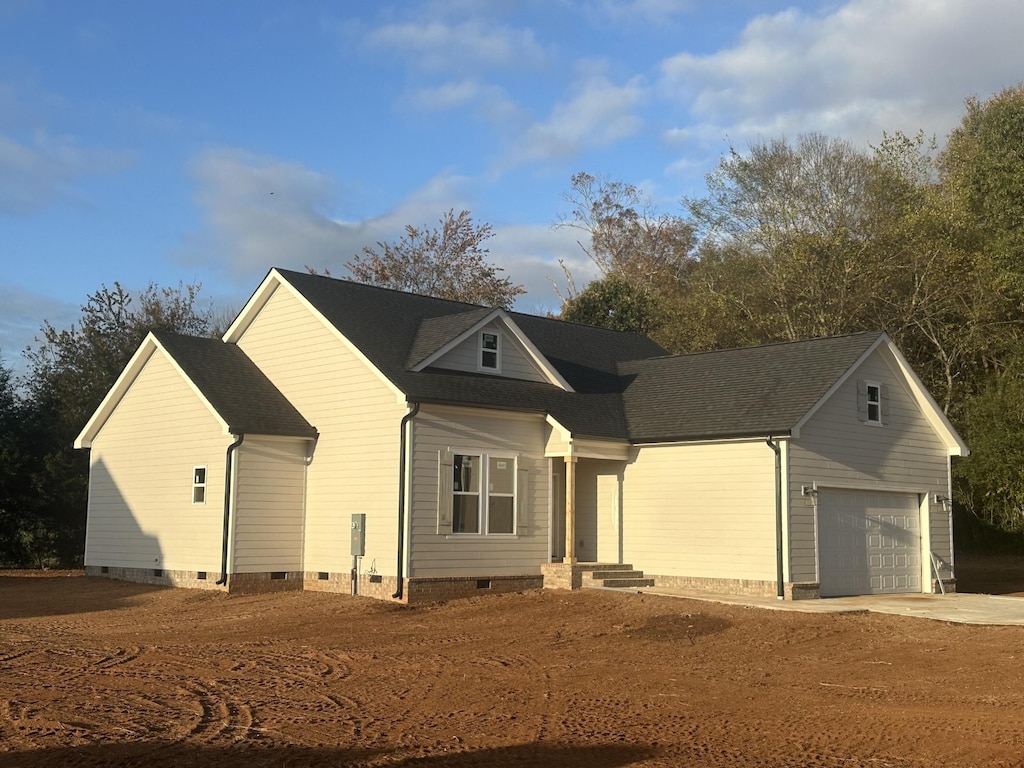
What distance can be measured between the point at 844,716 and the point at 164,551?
1584 centimetres

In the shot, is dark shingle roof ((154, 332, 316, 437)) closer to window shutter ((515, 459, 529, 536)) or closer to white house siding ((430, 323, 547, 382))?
white house siding ((430, 323, 547, 382))

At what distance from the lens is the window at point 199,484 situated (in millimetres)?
21328

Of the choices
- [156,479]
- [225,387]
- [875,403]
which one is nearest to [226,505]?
[225,387]

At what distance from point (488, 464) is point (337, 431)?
309 cm

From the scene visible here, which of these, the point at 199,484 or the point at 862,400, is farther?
the point at 862,400

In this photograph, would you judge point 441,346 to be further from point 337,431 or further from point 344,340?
point 337,431

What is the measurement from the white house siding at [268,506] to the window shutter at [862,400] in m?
11.2

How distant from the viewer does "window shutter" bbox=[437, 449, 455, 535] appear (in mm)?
19344

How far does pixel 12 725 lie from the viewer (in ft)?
28.0

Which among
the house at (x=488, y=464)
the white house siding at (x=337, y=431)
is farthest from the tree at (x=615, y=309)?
the white house siding at (x=337, y=431)

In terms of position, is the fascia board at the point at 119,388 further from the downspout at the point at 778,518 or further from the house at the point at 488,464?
the downspout at the point at 778,518

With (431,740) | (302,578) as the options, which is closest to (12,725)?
(431,740)

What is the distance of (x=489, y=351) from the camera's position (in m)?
21.5

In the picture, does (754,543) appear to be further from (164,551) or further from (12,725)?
(12,725)
